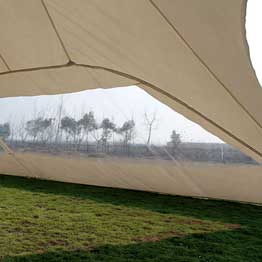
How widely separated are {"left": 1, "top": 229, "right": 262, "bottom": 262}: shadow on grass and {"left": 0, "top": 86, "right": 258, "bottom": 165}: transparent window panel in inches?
33.1

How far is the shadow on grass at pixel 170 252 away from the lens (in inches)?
88.8

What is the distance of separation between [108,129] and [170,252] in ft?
5.47

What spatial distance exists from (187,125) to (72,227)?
4.38 ft

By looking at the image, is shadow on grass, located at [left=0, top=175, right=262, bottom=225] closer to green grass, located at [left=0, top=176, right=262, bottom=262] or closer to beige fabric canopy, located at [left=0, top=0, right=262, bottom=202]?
green grass, located at [left=0, top=176, right=262, bottom=262]

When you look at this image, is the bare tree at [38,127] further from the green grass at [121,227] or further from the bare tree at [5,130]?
the green grass at [121,227]

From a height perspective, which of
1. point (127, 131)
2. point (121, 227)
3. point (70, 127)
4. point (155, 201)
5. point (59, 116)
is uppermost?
point (59, 116)

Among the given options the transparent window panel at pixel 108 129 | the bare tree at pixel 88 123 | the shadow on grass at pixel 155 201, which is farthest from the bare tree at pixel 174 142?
the bare tree at pixel 88 123

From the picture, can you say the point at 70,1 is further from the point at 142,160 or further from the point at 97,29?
the point at 142,160

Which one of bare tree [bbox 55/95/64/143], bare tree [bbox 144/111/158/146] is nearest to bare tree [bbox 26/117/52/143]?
bare tree [bbox 55/95/64/143]

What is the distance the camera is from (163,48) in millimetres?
1851

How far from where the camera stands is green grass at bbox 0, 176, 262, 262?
238cm

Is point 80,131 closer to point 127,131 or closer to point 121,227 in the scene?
point 127,131

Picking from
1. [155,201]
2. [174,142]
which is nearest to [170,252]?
[174,142]

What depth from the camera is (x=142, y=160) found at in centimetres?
395
